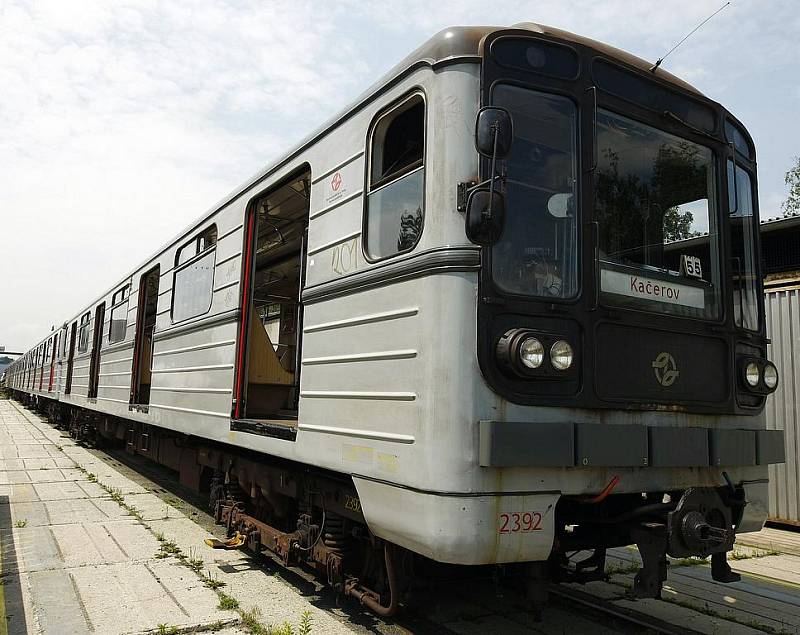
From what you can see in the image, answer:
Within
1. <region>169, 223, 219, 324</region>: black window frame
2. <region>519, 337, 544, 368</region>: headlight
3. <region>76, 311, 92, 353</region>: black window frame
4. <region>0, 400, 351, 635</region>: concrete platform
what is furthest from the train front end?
<region>76, 311, 92, 353</region>: black window frame

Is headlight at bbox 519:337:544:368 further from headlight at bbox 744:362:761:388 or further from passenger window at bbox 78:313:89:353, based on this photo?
passenger window at bbox 78:313:89:353

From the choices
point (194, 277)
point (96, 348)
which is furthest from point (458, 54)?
point (96, 348)

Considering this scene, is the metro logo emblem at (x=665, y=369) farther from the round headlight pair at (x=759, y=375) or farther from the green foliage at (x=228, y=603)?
the green foliage at (x=228, y=603)

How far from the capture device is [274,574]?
17.1 feet

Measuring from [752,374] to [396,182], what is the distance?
2315 millimetres

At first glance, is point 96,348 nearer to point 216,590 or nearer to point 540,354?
point 216,590

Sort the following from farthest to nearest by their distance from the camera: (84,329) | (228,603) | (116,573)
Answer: (84,329) → (116,573) → (228,603)

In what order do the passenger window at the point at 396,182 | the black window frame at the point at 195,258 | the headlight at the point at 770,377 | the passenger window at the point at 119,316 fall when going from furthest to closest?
1. the passenger window at the point at 119,316
2. the black window frame at the point at 195,258
3. the headlight at the point at 770,377
4. the passenger window at the point at 396,182

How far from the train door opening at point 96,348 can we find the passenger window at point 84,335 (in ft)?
2.82

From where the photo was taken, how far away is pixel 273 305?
8641 mm

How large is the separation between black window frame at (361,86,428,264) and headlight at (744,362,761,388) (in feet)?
6.85

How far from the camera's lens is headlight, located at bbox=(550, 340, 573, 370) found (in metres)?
3.09

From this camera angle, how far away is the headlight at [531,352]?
2.99 metres

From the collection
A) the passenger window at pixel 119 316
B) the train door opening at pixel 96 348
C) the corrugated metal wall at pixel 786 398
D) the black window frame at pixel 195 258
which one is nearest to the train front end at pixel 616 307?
the black window frame at pixel 195 258
